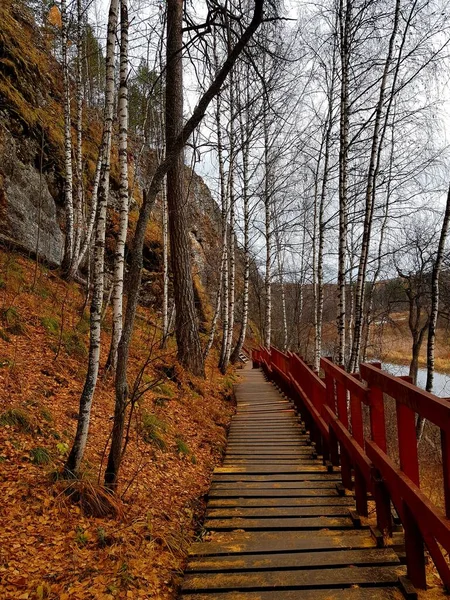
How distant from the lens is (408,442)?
8.32ft

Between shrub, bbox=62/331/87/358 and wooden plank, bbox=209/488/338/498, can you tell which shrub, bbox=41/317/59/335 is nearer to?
shrub, bbox=62/331/87/358

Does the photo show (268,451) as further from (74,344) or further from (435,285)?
(435,285)

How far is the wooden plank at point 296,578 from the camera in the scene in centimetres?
250

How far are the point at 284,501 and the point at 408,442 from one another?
1.73 meters

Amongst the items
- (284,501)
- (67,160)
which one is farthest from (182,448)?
(67,160)

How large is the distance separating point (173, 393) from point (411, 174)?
8.59m

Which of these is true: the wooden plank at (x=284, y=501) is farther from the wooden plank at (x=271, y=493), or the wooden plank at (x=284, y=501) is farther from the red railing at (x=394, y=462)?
the red railing at (x=394, y=462)

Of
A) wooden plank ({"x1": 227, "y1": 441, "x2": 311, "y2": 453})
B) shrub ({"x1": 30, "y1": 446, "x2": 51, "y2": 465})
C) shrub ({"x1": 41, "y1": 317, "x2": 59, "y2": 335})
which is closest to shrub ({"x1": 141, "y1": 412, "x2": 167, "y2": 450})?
wooden plank ({"x1": 227, "y1": 441, "x2": 311, "y2": 453})

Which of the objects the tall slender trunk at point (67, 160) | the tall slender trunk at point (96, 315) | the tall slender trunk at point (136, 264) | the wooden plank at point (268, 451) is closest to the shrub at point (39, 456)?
the tall slender trunk at point (96, 315)

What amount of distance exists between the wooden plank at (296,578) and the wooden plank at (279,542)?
0.27 metres

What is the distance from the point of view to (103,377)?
658 cm

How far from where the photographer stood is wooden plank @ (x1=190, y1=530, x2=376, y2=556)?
293 cm

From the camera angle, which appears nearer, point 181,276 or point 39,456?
point 39,456

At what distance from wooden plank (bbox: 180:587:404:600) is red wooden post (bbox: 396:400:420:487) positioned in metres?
0.69
